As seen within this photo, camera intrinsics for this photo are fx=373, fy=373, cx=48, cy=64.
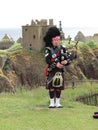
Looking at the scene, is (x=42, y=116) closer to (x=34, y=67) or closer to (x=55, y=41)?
(x=55, y=41)

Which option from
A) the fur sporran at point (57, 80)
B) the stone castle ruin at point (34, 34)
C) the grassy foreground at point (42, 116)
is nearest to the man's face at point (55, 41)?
the fur sporran at point (57, 80)

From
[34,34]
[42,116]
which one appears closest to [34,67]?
[34,34]

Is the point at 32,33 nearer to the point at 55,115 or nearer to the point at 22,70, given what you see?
the point at 22,70

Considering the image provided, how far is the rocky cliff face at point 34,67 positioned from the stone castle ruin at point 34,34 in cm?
86

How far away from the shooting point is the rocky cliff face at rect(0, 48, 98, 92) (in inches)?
1565

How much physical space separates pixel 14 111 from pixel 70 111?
1357 mm

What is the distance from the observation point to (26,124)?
7.60 m

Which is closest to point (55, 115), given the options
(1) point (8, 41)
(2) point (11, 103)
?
(2) point (11, 103)

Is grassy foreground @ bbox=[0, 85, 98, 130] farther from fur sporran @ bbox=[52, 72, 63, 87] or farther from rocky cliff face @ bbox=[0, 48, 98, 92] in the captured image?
rocky cliff face @ bbox=[0, 48, 98, 92]

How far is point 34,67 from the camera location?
42.7m

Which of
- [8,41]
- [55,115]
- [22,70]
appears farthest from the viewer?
[8,41]

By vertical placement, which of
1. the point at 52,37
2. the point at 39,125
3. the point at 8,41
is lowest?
the point at 39,125

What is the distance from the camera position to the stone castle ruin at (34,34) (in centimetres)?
4259

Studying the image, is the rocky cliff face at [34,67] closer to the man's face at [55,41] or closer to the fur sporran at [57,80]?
the man's face at [55,41]
